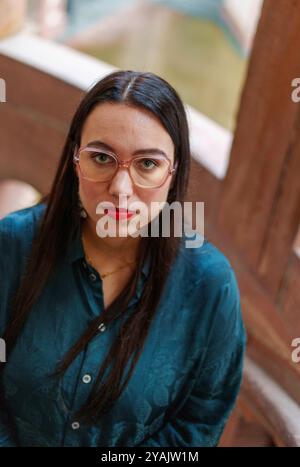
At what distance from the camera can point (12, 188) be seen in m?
4.26

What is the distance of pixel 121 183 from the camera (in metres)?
1.42

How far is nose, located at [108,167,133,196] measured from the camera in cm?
142

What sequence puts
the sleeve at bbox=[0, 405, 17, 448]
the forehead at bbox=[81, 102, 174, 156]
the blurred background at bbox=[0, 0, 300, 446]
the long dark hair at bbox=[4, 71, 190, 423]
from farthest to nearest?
the blurred background at bbox=[0, 0, 300, 446] < the sleeve at bbox=[0, 405, 17, 448] < the long dark hair at bbox=[4, 71, 190, 423] < the forehead at bbox=[81, 102, 174, 156]

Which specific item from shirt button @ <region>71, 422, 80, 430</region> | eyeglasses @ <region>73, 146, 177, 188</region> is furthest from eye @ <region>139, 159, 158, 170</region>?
shirt button @ <region>71, 422, 80, 430</region>

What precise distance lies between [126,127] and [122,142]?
3cm

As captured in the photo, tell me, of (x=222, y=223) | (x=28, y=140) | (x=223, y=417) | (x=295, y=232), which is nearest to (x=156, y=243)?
(x=223, y=417)

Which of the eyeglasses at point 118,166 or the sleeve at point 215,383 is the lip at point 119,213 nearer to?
the eyeglasses at point 118,166

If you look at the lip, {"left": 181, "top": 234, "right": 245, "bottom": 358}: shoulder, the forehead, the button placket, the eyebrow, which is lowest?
the button placket

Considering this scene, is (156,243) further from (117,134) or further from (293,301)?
(293,301)

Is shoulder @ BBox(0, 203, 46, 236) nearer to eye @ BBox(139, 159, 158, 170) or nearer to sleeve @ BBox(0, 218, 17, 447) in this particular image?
sleeve @ BBox(0, 218, 17, 447)

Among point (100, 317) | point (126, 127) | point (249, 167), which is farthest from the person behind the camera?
point (249, 167)

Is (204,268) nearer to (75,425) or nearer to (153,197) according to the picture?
(153,197)

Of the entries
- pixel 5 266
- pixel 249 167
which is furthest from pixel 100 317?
pixel 249 167

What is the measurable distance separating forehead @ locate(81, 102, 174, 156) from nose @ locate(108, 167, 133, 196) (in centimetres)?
5
